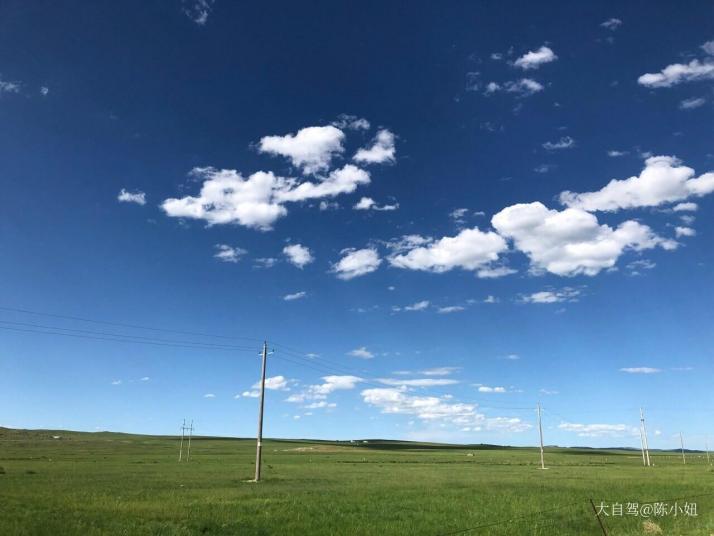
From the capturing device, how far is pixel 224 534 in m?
26.5

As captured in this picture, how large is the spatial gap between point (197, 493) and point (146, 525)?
641 inches

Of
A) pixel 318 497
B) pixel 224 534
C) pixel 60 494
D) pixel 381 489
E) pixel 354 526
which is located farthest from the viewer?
pixel 381 489

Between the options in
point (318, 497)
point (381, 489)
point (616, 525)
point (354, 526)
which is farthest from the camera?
point (381, 489)

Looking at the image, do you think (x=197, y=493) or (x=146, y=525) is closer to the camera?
(x=146, y=525)

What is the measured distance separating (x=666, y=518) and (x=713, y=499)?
12836mm

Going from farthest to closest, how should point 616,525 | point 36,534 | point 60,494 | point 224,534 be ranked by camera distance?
point 60,494
point 616,525
point 224,534
point 36,534

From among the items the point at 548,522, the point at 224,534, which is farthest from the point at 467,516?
the point at 224,534

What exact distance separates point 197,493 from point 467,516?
20.8 meters

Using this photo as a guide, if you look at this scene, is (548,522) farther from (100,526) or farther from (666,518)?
(100,526)

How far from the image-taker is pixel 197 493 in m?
42.3

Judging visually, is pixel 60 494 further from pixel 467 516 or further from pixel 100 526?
pixel 467 516

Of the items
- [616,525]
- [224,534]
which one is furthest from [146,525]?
[616,525]

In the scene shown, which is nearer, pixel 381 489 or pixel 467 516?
pixel 467 516

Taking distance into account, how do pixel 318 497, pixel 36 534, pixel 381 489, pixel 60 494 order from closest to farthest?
1. pixel 36 534
2. pixel 60 494
3. pixel 318 497
4. pixel 381 489
